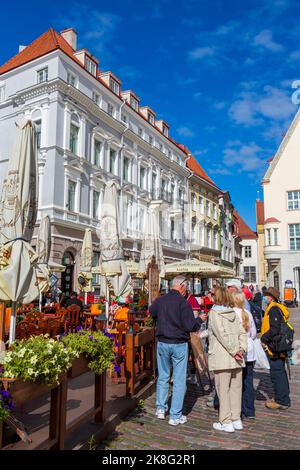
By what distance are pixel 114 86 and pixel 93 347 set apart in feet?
91.6

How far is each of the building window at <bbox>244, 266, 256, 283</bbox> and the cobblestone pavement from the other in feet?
182

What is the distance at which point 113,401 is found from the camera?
5.36m

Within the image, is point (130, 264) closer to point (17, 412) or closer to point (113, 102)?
point (17, 412)

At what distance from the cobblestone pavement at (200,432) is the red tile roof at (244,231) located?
59562 mm

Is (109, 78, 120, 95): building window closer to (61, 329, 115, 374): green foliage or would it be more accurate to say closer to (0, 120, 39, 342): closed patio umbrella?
(0, 120, 39, 342): closed patio umbrella

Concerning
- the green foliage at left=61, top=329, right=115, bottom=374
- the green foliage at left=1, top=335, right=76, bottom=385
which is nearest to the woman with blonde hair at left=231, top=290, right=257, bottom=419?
the green foliage at left=61, top=329, right=115, bottom=374

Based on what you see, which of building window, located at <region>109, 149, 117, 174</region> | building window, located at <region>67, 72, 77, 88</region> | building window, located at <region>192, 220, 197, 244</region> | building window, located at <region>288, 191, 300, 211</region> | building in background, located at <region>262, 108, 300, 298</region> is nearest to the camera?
building window, located at <region>67, 72, 77, 88</region>

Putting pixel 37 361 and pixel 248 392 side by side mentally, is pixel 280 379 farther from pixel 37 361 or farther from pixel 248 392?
pixel 37 361

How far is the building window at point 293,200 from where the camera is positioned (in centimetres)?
3581

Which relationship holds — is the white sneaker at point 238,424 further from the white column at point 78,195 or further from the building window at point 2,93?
the building window at point 2,93

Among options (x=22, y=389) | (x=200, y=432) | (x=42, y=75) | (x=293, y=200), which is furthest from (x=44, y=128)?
(x=293, y=200)

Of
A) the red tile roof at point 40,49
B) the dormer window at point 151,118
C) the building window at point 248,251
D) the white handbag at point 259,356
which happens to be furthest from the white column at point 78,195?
the building window at point 248,251

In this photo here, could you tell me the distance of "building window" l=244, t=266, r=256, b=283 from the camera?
2344 inches

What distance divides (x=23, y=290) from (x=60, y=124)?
18.3m
